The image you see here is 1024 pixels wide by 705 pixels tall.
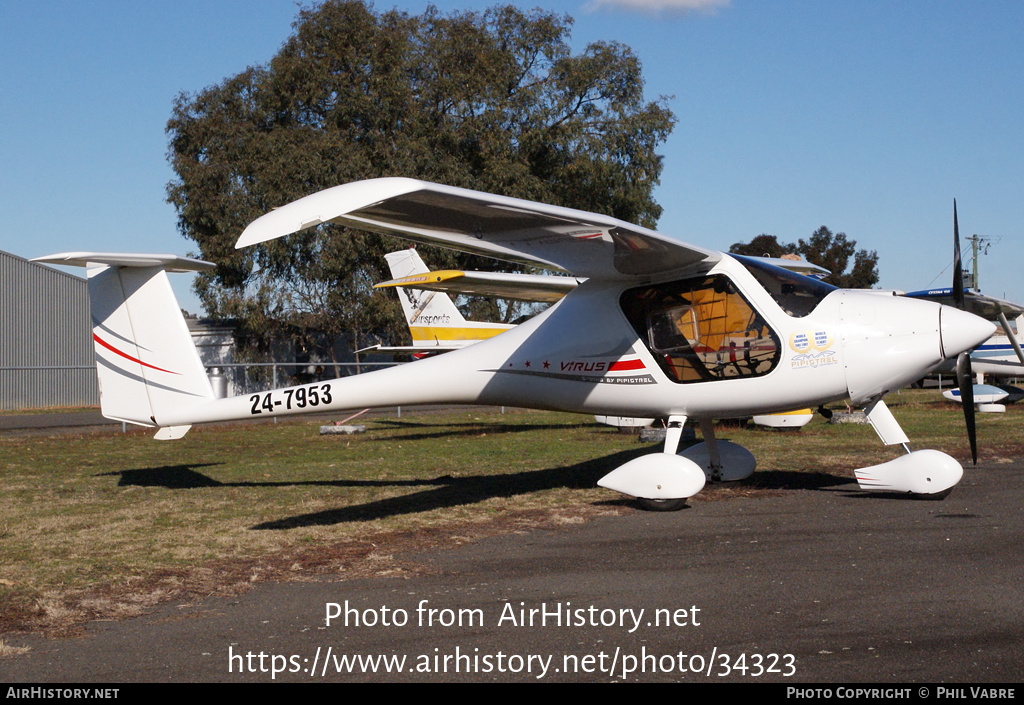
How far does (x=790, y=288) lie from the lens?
353 inches

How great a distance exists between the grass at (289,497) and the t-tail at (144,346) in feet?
3.66

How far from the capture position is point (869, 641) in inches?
183

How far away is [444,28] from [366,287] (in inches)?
577

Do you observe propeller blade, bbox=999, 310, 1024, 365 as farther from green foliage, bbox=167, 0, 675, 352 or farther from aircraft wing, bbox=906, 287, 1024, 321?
green foliage, bbox=167, 0, 675, 352

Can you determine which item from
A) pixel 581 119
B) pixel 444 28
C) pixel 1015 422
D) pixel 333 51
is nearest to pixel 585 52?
pixel 581 119

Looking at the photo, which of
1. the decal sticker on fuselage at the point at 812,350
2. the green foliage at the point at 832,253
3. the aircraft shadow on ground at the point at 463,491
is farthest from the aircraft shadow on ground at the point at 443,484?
the green foliage at the point at 832,253

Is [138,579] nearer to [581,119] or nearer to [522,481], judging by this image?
[522,481]

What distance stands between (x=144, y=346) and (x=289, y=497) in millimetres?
2386

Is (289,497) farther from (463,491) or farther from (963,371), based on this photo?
(963,371)

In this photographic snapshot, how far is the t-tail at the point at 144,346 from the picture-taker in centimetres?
1012

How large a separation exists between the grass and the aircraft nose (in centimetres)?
270

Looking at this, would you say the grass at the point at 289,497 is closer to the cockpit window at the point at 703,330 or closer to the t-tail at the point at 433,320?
the cockpit window at the point at 703,330

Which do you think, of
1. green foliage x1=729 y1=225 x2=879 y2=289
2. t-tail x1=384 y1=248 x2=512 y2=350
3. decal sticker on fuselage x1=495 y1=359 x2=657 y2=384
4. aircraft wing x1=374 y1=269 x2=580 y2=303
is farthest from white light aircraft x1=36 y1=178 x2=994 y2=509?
green foliage x1=729 y1=225 x2=879 y2=289

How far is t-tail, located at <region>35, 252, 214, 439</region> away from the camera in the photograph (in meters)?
10.1
